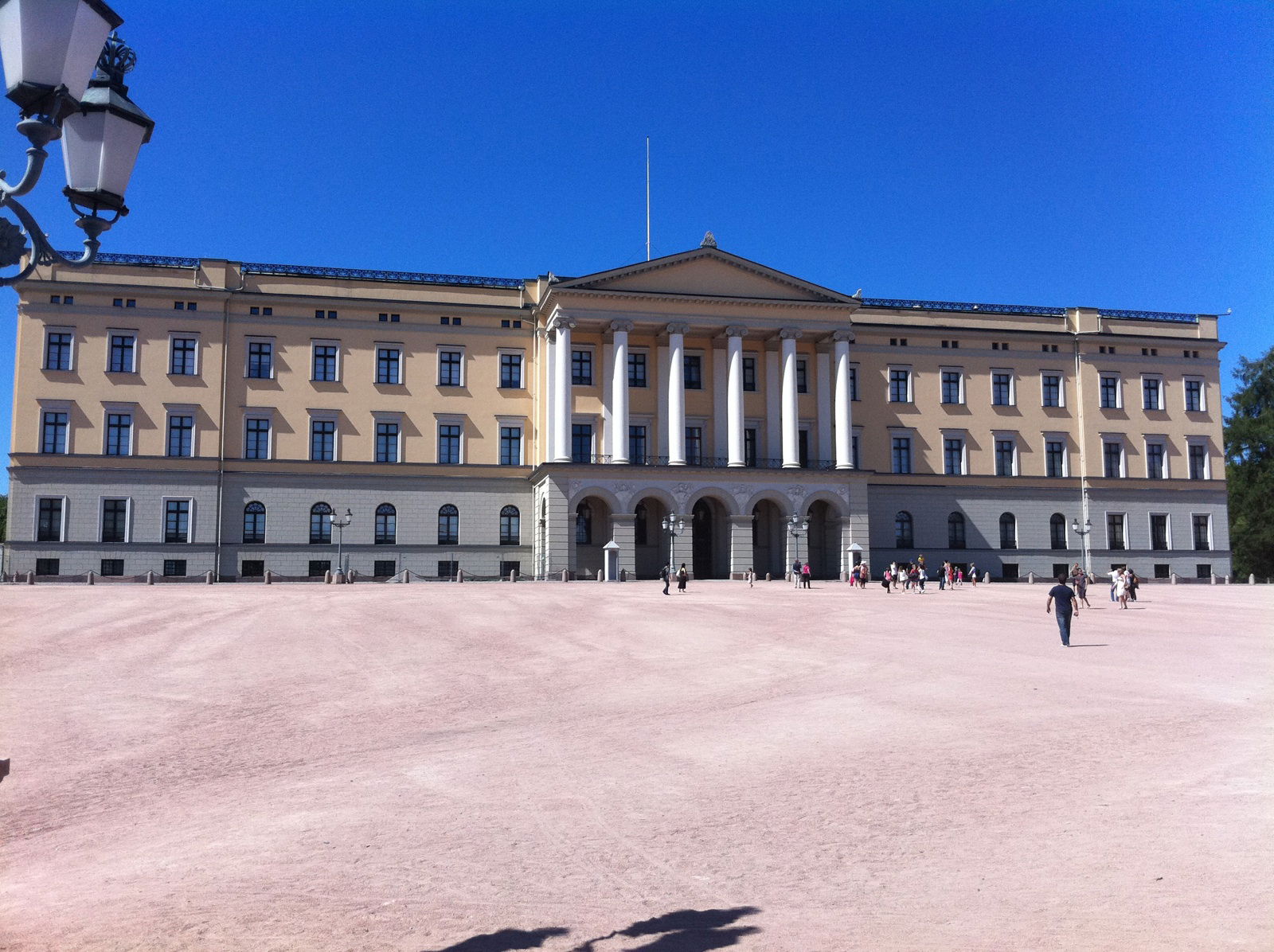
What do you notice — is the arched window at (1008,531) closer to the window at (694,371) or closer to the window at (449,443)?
the window at (694,371)

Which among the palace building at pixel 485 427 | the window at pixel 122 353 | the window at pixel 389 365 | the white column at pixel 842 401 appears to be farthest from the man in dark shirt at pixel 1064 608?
the window at pixel 122 353

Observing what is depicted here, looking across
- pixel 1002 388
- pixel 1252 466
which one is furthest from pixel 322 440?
pixel 1252 466

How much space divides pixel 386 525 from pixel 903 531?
3117 cm

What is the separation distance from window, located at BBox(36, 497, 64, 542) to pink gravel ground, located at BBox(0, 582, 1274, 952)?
35.7 metres

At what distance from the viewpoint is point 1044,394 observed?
68062mm

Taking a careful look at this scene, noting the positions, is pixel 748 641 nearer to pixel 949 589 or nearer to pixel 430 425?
pixel 949 589

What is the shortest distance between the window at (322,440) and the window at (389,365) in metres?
3.75

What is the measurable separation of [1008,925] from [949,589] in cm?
4368

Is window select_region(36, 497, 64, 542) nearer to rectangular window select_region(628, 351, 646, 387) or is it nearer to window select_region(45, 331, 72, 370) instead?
window select_region(45, 331, 72, 370)

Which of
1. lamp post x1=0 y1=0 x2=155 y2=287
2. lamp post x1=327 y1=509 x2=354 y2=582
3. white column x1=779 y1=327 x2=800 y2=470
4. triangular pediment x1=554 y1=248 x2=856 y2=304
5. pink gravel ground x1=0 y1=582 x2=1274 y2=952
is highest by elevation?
triangular pediment x1=554 y1=248 x2=856 y2=304

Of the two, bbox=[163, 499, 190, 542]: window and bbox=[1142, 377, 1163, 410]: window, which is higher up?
bbox=[1142, 377, 1163, 410]: window

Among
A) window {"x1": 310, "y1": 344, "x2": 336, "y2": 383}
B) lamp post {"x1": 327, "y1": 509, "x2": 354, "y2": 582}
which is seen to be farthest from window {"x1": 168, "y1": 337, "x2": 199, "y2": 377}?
lamp post {"x1": 327, "y1": 509, "x2": 354, "y2": 582}

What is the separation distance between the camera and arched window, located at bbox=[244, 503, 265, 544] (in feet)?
188

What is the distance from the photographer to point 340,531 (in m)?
56.3
